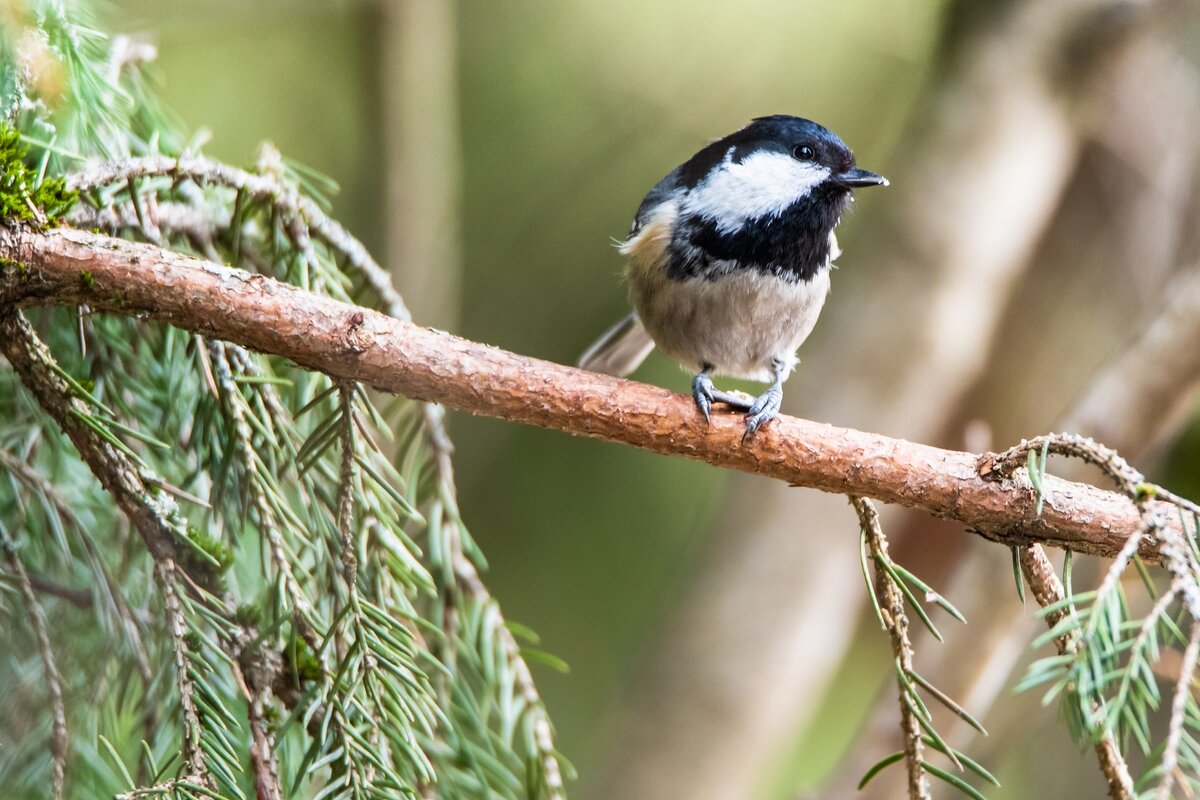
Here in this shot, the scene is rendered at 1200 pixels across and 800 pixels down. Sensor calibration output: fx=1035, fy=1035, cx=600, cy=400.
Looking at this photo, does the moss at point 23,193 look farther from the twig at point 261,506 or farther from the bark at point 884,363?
the bark at point 884,363

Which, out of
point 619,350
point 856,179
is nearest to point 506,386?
point 856,179

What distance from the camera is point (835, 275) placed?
3.12 metres

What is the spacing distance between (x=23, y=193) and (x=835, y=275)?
246 cm

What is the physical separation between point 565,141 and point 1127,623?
102 inches

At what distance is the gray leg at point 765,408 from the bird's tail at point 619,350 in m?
0.37

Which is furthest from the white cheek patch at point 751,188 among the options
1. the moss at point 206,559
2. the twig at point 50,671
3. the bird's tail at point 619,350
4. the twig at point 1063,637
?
the twig at point 50,671

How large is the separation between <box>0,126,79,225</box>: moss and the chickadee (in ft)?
3.44

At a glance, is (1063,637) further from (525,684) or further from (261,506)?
(261,506)

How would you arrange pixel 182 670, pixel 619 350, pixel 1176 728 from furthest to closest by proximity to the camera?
pixel 619 350 < pixel 182 670 < pixel 1176 728

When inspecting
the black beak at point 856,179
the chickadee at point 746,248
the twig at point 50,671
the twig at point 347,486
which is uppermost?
the black beak at point 856,179

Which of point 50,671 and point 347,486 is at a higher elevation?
point 347,486

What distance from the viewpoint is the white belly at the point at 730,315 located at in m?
1.84

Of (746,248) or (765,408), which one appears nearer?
(765,408)

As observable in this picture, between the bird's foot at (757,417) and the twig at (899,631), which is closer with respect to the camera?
the twig at (899,631)
